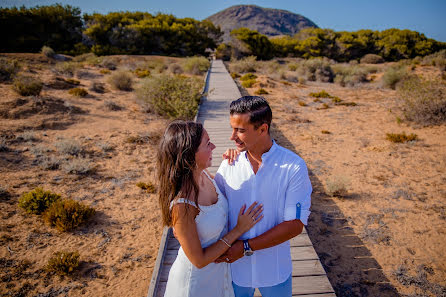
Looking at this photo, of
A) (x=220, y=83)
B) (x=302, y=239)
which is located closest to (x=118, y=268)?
(x=302, y=239)

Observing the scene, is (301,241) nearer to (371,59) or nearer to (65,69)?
(65,69)

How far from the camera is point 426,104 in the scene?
8477mm

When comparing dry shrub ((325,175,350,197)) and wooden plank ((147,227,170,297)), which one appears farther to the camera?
dry shrub ((325,175,350,197))

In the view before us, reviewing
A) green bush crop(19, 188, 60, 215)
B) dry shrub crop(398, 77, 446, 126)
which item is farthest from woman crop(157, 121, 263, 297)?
dry shrub crop(398, 77, 446, 126)

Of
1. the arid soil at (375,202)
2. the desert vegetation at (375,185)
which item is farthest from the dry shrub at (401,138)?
the arid soil at (375,202)

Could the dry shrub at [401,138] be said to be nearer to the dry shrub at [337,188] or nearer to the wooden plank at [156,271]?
the dry shrub at [337,188]

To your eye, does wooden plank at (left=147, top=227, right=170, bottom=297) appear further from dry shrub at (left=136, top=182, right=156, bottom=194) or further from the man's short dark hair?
the man's short dark hair

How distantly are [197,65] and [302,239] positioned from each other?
17990 mm

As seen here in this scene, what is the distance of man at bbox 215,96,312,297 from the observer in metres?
1.38

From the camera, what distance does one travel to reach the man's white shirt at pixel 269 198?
1.38 meters

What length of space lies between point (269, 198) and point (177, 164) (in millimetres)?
574

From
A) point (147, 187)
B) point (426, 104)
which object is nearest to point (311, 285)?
point (147, 187)

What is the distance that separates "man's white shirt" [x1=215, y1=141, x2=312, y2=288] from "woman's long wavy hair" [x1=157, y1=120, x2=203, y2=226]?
0.97 ft

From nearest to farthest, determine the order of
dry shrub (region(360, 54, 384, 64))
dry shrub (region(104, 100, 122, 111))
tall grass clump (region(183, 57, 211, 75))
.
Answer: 1. dry shrub (region(104, 100, 122, 111))
2. tall grass clump (region(183, 57, 211, 75))
3. dry shrub (region(360, 54, 384, 64))
